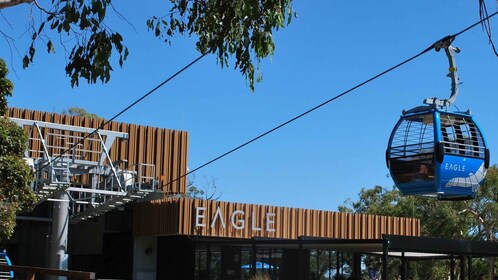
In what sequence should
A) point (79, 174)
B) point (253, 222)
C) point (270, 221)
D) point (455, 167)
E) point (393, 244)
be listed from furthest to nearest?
point (270, 221), point (253, 222), point (79, 174), point (393, 244), point (455, 167)

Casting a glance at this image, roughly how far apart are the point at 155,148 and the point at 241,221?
6.18 m

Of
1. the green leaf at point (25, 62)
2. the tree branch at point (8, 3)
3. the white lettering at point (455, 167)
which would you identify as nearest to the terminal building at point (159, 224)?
the white lettering at point (455, 167)

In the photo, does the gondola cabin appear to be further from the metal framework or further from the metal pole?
the metal pole

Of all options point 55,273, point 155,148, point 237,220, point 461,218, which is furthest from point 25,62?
point 461,218

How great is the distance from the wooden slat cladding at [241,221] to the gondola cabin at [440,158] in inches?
531

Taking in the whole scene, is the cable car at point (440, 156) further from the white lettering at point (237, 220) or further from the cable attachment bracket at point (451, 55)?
the white lettering at point (237, 220)

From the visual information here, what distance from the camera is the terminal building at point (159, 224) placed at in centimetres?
2339

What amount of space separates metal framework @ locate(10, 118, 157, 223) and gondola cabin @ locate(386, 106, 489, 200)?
11.1 metres

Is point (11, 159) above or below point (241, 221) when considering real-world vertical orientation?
above

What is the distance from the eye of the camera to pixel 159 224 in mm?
25547

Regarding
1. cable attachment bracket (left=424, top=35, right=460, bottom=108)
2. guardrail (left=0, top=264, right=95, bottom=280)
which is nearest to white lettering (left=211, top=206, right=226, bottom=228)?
guardrail (left=0, top=264, right=95, bottom=280)

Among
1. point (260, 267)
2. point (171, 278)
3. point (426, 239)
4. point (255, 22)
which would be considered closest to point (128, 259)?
point (171, 278)

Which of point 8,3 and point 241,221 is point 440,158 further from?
point 241,221

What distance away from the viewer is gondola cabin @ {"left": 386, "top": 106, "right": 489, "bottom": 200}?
10.5m
